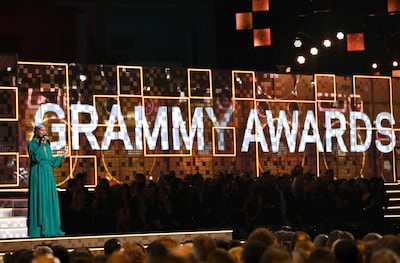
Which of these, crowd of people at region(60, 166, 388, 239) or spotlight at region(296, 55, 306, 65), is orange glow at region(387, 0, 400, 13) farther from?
crowd of people at region(60, 166, 388, 239)

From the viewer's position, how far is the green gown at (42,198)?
1460cm

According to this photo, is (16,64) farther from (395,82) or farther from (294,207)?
(395,82)

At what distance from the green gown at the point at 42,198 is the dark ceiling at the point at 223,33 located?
8484 mm

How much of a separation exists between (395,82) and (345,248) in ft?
56.7

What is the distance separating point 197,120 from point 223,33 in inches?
289

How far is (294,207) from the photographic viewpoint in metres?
17.2

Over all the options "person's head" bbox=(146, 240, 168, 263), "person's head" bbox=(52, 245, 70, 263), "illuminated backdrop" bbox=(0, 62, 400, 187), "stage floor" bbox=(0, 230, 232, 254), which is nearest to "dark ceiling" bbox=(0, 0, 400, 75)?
"illuminated backdrop" bbox=(0, 62, 400, 187)

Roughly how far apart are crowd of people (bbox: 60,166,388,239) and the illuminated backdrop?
0.94 metres

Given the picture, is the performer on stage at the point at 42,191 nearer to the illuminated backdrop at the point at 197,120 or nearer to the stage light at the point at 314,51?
the illuminated backdrop at the point at 197,120

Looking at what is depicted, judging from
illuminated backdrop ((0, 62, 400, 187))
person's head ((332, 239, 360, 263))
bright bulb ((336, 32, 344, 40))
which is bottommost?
person's head ((332, 239, 360, 263))

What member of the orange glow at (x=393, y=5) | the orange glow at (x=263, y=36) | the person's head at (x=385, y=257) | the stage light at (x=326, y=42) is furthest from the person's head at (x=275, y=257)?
the orange glow at (x=263, y=36)

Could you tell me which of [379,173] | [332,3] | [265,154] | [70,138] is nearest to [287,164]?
[265,154]

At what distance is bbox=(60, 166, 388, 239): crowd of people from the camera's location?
15.3 m

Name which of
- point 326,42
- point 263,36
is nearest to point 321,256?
point 326,42
